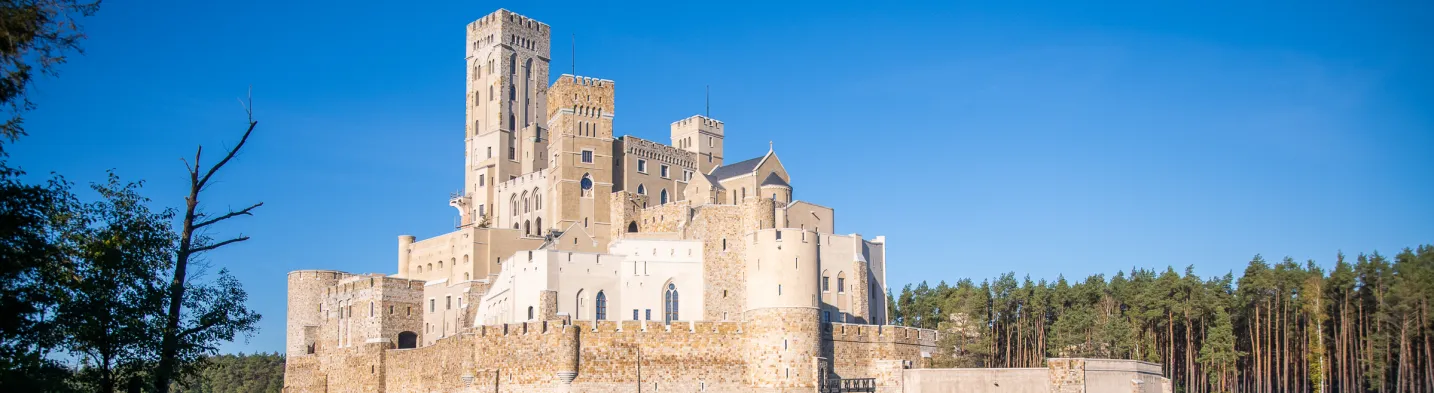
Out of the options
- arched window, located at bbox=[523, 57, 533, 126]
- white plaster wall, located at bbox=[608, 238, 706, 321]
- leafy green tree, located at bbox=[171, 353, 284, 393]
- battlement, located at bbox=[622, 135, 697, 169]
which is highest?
arched window, located at bbox=[523, 57, 533, 126]

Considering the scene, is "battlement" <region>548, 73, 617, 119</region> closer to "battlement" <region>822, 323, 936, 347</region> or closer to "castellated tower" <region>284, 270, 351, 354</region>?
"castellated tower" <region>284, 270, 351, 354</region>

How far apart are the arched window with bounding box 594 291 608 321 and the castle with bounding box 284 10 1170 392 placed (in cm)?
10

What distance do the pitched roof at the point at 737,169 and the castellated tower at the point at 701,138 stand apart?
10.9m

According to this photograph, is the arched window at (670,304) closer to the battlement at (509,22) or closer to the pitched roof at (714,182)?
the pitched roof at (714,182)

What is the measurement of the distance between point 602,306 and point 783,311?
34.9ft

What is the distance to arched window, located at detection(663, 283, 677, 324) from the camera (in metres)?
67.3

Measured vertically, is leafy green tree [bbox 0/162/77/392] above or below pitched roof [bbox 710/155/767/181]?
below

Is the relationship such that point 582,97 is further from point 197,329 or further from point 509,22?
point 197,329

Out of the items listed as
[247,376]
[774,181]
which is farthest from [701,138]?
[247,376]

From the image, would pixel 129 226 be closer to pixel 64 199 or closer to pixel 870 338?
pixel 64 199

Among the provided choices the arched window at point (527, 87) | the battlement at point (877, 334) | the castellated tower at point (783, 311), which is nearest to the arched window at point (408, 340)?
the arched window at point (527, 87)

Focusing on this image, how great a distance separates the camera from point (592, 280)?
218ft

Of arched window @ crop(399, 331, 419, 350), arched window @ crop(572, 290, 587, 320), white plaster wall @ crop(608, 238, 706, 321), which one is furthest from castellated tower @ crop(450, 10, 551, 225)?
arched window @ crop(572, 290, 587, 320)

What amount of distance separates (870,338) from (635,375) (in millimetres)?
12348
